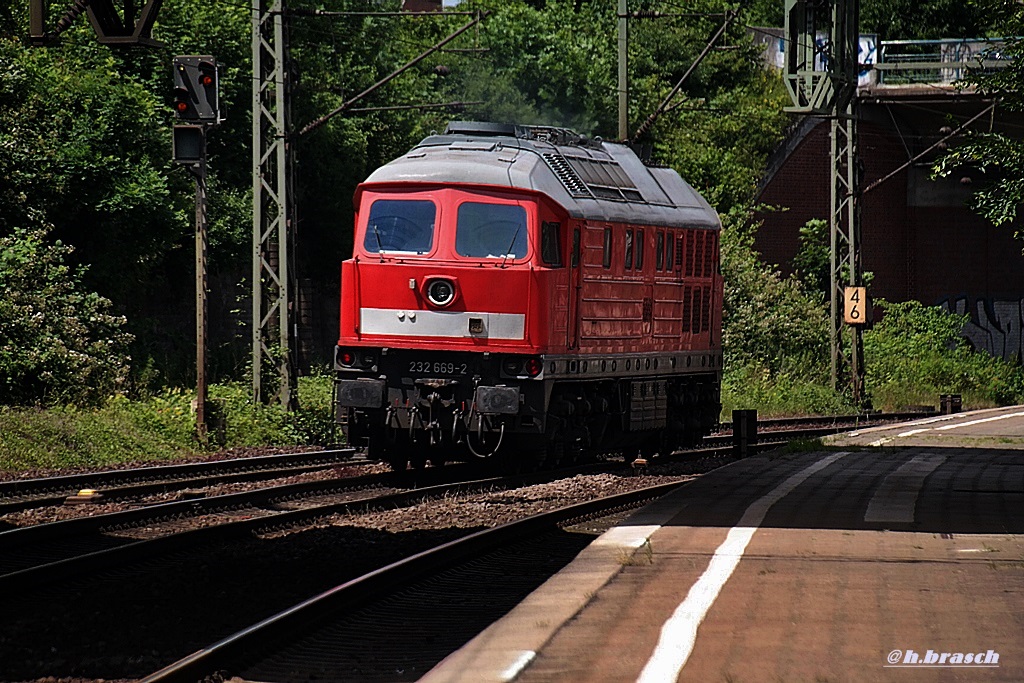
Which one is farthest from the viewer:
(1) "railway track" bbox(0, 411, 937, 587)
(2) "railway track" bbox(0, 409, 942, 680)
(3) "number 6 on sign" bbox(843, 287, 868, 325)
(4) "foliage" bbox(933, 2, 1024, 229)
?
(3) "number 6 on sign" bbox(843, 287, 868, 325)

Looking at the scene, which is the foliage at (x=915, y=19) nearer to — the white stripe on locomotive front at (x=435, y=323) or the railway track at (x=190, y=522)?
the railway track at (x=190, y=522)

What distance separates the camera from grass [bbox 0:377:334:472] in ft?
66.5

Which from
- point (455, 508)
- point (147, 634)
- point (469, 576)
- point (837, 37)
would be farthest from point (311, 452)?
point (147, 634)

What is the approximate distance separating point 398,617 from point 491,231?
8.35 metres

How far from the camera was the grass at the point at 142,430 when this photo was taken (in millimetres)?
20266

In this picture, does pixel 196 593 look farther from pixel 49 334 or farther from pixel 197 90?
pixel 49 334

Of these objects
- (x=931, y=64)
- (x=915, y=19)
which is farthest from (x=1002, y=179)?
(x=915, y=19)

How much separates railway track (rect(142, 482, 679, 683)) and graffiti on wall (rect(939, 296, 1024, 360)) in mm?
31989

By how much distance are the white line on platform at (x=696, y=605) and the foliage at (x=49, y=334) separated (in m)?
13.5

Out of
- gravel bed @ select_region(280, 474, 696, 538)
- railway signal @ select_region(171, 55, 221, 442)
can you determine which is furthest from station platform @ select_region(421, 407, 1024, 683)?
railway signal @ select_region(171, 55, 221, 442)

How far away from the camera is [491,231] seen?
1733cm

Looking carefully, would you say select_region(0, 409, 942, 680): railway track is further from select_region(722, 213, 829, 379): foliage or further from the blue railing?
the blue railing

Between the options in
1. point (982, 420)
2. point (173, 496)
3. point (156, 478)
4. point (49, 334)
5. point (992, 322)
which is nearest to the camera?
point (173, 496)

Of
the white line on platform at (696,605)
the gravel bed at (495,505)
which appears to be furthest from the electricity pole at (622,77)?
the white line on platform at (696,605)
